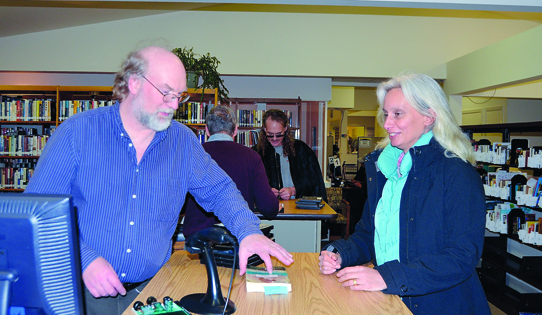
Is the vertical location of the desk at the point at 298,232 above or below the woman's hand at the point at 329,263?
below

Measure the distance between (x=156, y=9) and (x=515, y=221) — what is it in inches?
229

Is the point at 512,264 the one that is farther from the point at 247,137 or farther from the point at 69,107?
the point at 69,107

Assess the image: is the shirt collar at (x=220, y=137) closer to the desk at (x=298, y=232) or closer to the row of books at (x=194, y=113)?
the desk at (x=298, y=232)

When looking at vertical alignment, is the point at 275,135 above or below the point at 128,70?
below

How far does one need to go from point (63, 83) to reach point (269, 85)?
12.1 ft

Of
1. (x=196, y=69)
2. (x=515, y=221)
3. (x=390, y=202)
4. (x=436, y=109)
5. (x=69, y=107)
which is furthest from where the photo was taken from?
(x=69, y=107)

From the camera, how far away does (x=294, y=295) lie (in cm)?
143

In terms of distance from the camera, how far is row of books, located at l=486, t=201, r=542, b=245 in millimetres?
3652

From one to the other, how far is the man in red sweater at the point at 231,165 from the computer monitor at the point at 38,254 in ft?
5.99

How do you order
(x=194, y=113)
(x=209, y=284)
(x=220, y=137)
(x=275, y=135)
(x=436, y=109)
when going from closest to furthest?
1. (x=209, y=284)
2. (x=436, y=109)
3. (x=220, y=137)
4. (x=275, y=135)
5. (x=194, y=113)

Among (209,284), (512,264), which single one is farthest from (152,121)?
(512,264)

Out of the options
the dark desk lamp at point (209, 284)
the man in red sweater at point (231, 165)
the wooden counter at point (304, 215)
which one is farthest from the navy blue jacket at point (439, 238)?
the wooden counter at point (304, 215)

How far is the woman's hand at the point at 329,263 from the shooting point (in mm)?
1654

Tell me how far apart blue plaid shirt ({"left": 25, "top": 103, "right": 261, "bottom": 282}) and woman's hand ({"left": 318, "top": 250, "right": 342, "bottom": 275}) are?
0.32 meters
